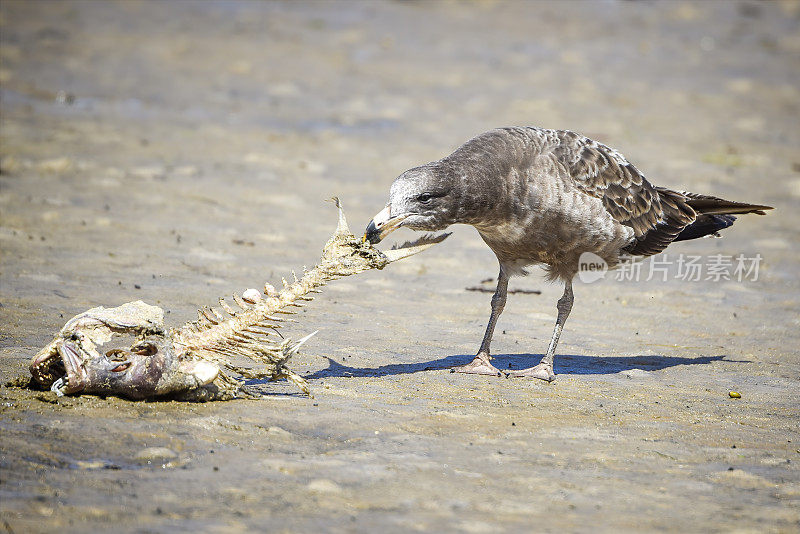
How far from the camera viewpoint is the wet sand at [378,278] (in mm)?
4465

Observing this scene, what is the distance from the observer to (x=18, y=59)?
642 inches

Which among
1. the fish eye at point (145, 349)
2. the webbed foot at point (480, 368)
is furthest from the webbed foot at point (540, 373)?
the fish eye at point (145, 349)

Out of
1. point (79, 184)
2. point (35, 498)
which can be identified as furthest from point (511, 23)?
point (35, 498)

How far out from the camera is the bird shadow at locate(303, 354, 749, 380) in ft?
21.7

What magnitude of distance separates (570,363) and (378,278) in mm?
2512

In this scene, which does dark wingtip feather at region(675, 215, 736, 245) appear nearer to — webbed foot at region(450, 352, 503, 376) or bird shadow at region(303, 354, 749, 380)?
bird shadow at region(303, 354, 749, 380)

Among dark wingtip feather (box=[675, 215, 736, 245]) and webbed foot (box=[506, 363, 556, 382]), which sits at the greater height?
dark wingtip feather (box=[675, 215, 736, 245])

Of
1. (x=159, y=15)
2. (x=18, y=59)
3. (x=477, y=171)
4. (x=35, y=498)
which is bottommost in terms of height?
(x=35, y=498)

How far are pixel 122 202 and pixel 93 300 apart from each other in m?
3.33

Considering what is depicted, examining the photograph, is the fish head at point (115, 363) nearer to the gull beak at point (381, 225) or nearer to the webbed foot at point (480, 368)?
the gull beak at point (381, 225)

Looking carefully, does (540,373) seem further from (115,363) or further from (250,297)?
(115,363)

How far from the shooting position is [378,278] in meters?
9.16

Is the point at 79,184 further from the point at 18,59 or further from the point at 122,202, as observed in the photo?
the point at 18,59

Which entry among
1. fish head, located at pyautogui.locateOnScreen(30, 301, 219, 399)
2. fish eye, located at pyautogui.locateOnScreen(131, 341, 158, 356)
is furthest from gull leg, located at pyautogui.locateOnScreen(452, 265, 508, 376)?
fish eye, located at pyautogui.locateOnScreen(131, 341, 158, 356)
